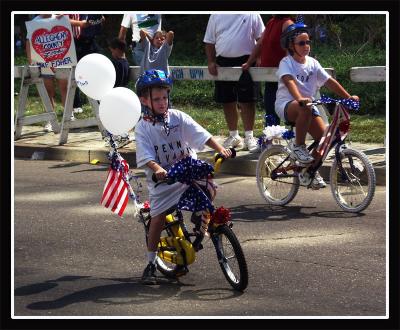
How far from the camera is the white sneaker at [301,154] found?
1127 cm

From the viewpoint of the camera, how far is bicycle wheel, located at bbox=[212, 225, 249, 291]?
784 centimetres

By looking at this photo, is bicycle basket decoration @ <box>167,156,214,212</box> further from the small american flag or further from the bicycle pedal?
the small american flag

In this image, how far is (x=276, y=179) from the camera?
37.9 ft

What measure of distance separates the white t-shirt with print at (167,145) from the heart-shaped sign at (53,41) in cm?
803

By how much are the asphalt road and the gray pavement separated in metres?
0.90

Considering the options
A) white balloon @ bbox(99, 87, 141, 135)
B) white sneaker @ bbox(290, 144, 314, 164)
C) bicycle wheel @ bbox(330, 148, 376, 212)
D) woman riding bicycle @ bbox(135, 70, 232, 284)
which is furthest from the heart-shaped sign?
woman riding bicycle @ bbox(135, 70, 232, 284)

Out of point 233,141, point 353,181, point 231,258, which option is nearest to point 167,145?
point 231,258

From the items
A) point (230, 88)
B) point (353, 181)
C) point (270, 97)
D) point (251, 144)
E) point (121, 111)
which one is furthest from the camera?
point (230, 88)

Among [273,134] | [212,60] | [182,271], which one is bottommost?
[182,271]

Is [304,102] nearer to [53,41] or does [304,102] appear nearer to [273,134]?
[273,134]

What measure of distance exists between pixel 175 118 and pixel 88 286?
1354 millimetres

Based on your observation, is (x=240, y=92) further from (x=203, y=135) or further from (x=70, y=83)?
(x=203, y=135)

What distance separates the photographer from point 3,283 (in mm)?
7883

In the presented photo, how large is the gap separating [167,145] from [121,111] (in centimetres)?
60
